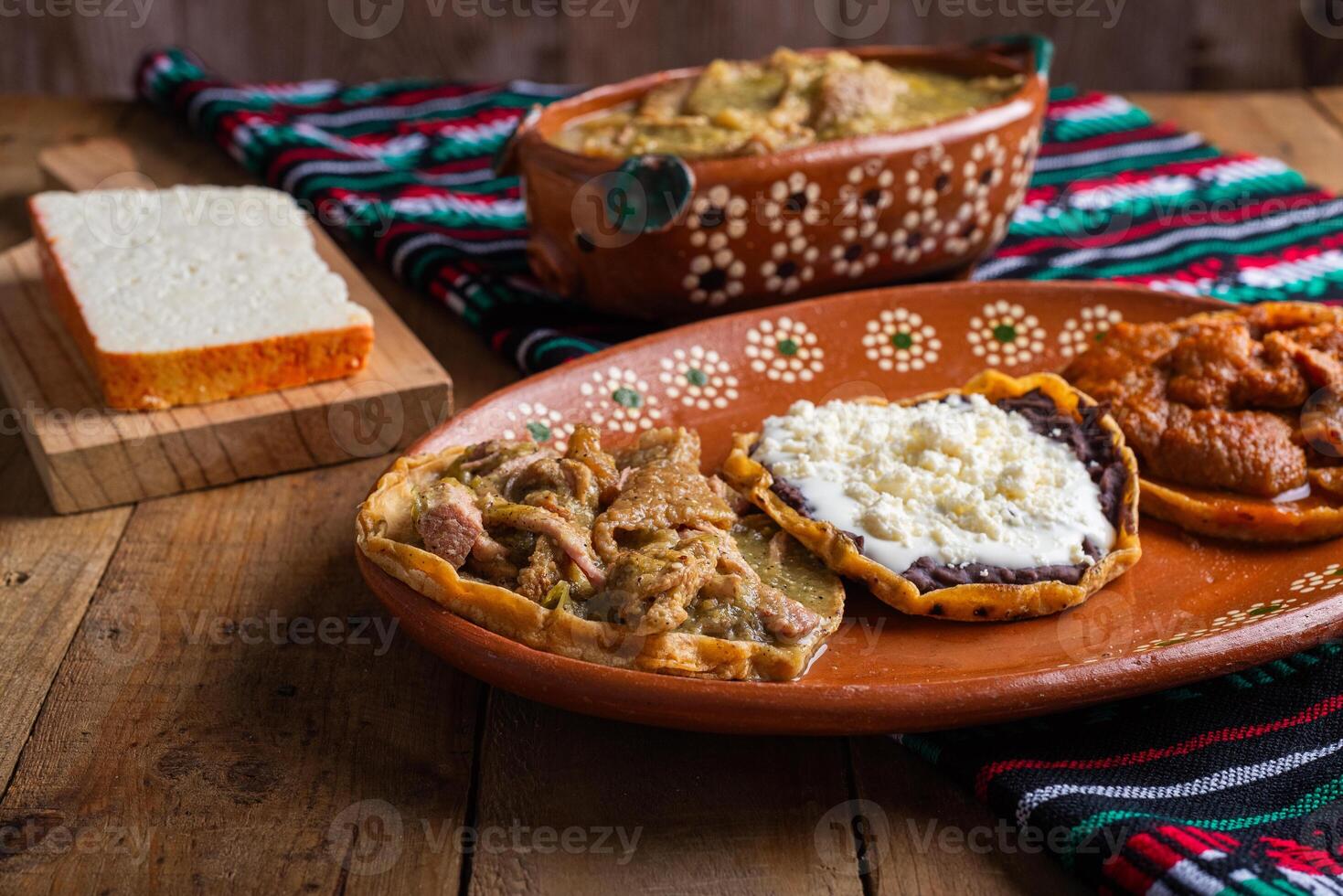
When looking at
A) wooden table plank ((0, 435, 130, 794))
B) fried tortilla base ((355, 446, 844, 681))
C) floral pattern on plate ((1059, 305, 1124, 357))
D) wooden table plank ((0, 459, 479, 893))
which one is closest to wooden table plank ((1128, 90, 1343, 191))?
floral pattern on plate ((1059, 305, 1124, 357))

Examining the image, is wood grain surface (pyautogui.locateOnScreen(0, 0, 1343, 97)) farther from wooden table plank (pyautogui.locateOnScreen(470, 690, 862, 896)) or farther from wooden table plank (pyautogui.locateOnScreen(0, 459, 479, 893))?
wooden table plank (pyautogui.locateOnScreen(470, 690, 862, 896))

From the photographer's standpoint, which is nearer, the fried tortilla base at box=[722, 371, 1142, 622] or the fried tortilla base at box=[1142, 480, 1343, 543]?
the fried tortilla base at box=[722, 371, 1142, 622]

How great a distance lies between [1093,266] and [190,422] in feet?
8.04

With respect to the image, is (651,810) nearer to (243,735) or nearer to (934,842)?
(934,842)

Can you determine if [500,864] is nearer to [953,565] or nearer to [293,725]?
[293,725]

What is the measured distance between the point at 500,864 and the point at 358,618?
2.26 ft

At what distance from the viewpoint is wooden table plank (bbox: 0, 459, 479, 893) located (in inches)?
73.7

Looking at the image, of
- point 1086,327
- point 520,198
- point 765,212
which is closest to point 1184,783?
point 1086,327

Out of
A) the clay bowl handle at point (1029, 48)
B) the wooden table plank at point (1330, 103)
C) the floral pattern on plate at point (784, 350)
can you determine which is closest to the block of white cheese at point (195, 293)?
the floral pattern on plate at point (784, 350)

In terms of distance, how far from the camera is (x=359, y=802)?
198 cm

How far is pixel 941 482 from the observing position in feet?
7.62

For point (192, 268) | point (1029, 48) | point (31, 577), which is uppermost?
point (1029, 48)

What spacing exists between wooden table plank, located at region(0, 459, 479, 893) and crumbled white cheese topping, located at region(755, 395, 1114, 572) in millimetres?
722

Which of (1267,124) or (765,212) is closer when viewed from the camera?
(765,212)
